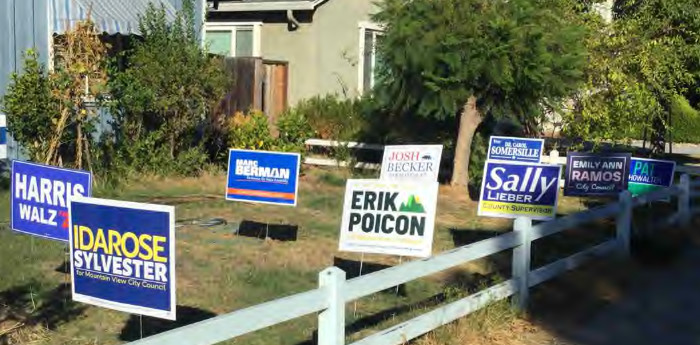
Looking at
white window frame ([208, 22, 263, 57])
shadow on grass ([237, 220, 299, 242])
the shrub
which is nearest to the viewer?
shadow on grass ([237, 220, 299, 242])

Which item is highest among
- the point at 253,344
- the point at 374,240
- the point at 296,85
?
the point at 296,85

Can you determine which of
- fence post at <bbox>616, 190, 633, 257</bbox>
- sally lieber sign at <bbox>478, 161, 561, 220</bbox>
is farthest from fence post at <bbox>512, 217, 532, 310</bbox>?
fence post at <bbox>616, 190, 633, 257</bbox>

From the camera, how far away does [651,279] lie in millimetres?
8500

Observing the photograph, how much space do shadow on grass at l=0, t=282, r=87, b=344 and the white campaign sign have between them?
15.2ft

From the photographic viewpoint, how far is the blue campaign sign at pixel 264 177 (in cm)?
970

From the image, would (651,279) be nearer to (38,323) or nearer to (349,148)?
(38,323)

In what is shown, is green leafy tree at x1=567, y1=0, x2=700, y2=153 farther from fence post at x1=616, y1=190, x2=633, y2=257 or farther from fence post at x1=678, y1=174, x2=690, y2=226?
fence post at x1=616, y1=190, x2=633, y2=257

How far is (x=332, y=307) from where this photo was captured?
16.1 feet

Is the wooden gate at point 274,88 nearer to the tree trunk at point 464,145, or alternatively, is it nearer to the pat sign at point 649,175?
the tree trunk at point 464,145

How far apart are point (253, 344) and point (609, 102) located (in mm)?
10984

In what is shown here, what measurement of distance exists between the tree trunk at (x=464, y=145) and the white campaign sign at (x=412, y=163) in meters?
3.85

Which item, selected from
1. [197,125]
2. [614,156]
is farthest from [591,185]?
[197,125]

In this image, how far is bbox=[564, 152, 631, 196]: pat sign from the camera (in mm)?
11719

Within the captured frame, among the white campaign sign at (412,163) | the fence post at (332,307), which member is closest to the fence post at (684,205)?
the white campaign sign at (412,163)
